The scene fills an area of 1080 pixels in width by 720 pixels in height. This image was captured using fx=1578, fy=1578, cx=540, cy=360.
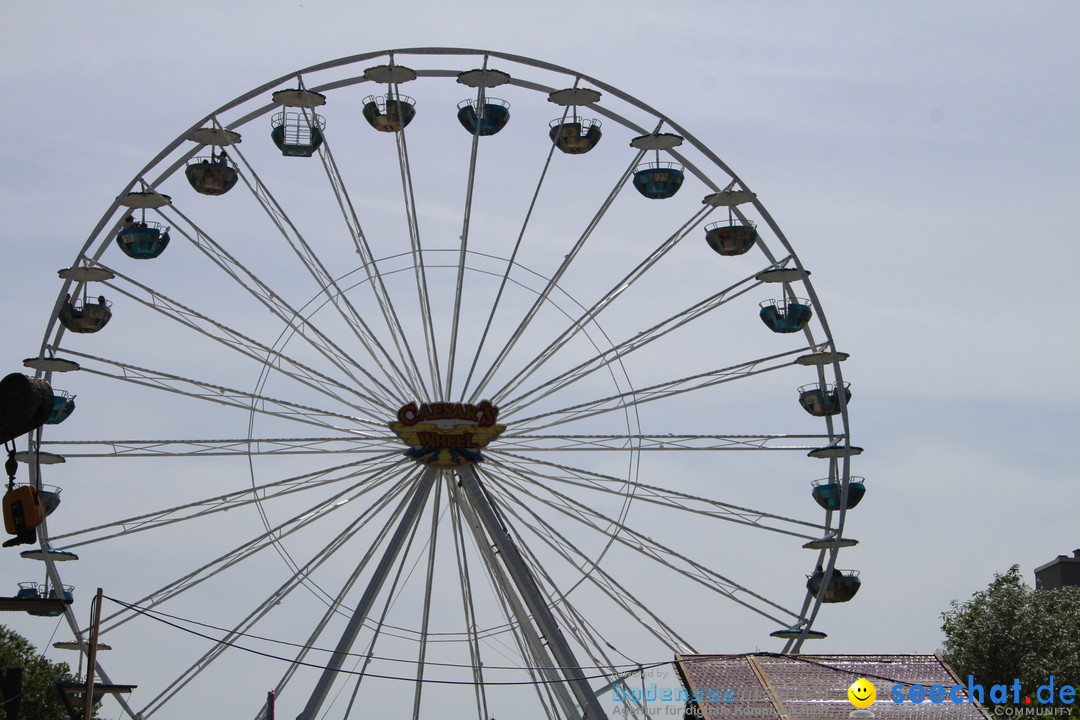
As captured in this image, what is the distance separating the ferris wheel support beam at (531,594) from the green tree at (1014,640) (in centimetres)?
2525

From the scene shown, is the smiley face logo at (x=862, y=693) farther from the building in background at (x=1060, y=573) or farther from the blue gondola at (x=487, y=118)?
the building in background at (x=1060, y=573)

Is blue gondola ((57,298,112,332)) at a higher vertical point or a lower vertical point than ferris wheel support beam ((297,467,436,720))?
higher

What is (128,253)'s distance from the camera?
97.2 ft

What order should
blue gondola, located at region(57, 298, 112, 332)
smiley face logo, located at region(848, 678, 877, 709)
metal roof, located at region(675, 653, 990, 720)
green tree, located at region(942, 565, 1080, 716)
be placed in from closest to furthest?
1. metal roof, located at region(675, 653, 990, 720)
2. smiley face logo, located at region(848, 678, 877, 709)
3. blue gondola, located at region(57, 298, 112, 332)
4. green tree, located at region(942, 565, 1080, 716)

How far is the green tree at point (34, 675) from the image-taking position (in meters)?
49.6

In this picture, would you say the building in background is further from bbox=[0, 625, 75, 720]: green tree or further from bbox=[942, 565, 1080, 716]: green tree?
bbox=[0, 625, 75, 720]: green tree

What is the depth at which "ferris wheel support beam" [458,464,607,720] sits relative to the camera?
986 inches

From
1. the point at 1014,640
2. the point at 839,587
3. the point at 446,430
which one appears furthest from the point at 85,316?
the point at 1014,640

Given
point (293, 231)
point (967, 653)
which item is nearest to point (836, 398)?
point (293, 231)

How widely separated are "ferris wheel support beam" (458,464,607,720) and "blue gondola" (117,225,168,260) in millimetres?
7604

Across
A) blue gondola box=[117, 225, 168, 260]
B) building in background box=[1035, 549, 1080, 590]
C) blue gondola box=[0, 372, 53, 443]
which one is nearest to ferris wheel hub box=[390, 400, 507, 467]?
blue gondola box=[117, 225, 168, 260]

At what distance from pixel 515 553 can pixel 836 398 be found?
7.62 metres

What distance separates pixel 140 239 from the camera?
2950cm

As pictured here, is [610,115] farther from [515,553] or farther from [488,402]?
[515,553]
